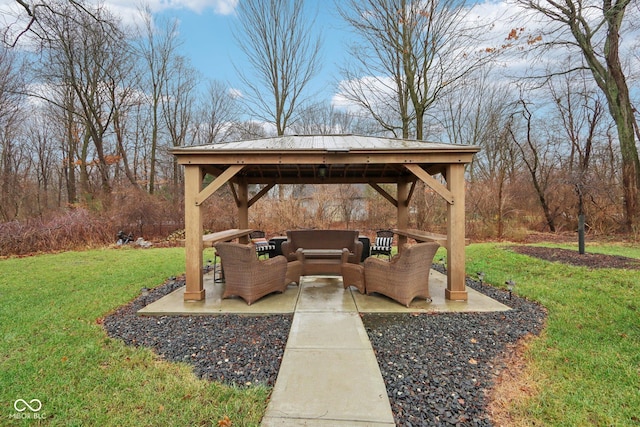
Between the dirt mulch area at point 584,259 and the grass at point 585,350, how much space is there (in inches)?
25.6

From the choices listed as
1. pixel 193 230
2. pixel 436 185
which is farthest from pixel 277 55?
pixel 436 185

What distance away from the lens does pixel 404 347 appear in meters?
3.15

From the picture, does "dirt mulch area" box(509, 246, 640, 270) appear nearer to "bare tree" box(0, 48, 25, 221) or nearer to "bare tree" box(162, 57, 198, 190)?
"bare tree" box(162, 57, 198, 190)

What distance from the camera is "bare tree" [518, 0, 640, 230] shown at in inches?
439

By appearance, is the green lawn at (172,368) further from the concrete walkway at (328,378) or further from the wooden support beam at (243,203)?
the wooden support beam at (243,203)

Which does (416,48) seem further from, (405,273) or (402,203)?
(405,273)

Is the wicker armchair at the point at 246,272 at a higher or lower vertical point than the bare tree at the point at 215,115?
lower

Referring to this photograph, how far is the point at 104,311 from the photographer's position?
4297mm

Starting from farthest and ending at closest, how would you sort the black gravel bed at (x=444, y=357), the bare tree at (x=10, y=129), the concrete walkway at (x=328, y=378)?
the bare tree at (x=10, y=129), the black gravel bed at (x=444, y=357), the concrete walkway at (x=328, y=378)

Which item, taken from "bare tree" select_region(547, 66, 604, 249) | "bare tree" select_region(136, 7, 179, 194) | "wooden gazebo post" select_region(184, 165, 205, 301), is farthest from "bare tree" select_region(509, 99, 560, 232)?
"bare tree" select_region(136, 7, 179, 194)

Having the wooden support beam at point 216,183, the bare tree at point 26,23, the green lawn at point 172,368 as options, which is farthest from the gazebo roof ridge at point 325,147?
the bare tree at point 26,23

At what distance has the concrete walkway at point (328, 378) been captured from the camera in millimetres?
2062

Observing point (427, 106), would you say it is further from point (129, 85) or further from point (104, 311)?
point (129, 85)

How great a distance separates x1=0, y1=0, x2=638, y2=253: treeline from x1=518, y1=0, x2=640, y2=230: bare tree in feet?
0.65
